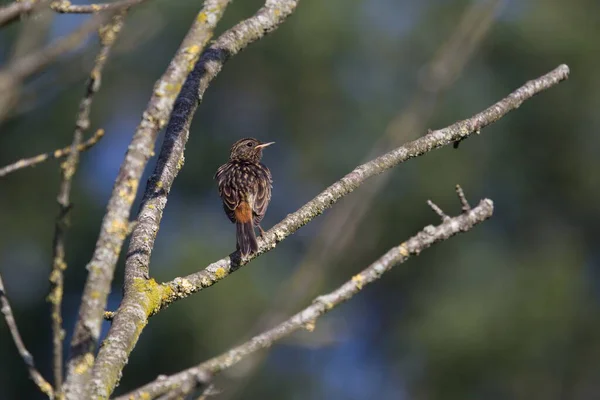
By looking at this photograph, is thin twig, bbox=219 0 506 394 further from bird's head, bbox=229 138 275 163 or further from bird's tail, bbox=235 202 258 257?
bird's head, bbox=229 138 275 163

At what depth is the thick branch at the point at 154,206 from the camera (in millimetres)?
3287

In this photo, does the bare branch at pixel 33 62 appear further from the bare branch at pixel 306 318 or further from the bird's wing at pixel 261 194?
the bird's wing at pixel 261 194

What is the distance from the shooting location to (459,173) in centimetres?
3381

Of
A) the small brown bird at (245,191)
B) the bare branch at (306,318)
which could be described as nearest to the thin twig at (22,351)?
the bare branch at (306,318)

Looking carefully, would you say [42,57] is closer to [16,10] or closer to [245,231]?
[16,10]

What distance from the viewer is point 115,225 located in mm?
2879

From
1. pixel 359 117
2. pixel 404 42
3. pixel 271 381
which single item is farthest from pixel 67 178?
pixel 404 42

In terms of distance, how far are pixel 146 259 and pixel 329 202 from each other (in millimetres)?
848

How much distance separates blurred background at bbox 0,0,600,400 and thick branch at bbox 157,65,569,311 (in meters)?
20.6

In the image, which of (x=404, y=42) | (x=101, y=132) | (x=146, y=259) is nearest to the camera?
(x=101, y=132)

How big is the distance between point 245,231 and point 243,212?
0.98m

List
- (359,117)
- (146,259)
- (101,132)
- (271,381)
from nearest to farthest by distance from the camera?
(101,132), (146,259), (271,381), (359,117)

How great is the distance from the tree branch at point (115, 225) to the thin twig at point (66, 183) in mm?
177

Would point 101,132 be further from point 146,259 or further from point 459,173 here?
point 459,173
